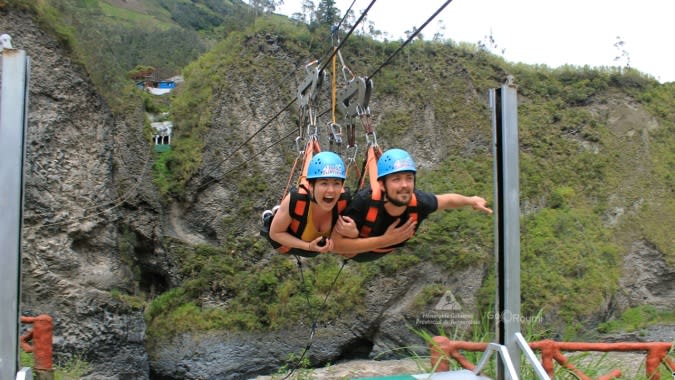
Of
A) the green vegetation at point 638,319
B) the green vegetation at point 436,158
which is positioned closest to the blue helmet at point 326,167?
the green vegetation at point 436,158

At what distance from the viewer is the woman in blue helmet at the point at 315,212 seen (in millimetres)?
3090

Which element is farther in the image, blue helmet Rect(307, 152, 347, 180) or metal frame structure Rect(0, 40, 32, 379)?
blue helmet Rect(307, 152, 347, 180)

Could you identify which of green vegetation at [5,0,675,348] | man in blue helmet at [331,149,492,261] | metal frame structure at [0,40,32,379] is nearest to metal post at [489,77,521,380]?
man in blue helmet at [331,149,492,261]

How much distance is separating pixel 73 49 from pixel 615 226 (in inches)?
499

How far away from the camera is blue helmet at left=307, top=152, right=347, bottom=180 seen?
10.0ft

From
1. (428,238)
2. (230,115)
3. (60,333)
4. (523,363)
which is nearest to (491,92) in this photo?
(523,363)

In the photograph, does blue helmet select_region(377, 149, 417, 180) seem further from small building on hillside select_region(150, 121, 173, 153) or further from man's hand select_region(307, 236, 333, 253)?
small building on hillside select_region(150, 121, 173, 153)

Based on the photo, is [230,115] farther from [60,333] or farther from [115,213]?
[60,333]

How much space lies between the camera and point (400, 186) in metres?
3.08

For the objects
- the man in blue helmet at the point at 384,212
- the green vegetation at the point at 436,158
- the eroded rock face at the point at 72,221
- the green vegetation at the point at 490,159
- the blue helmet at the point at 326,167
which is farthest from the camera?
the green vegetation at the point at 490,159

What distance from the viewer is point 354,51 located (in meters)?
14.5

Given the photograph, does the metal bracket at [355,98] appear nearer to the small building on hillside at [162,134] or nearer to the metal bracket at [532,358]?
the metal bracket at [532,358]

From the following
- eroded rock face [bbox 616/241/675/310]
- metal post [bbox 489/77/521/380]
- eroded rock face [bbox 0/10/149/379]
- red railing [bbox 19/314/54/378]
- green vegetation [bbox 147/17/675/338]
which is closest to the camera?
metal post [bbox 489/77/521/380]

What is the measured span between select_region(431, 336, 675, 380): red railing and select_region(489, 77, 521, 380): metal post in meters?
0.66
